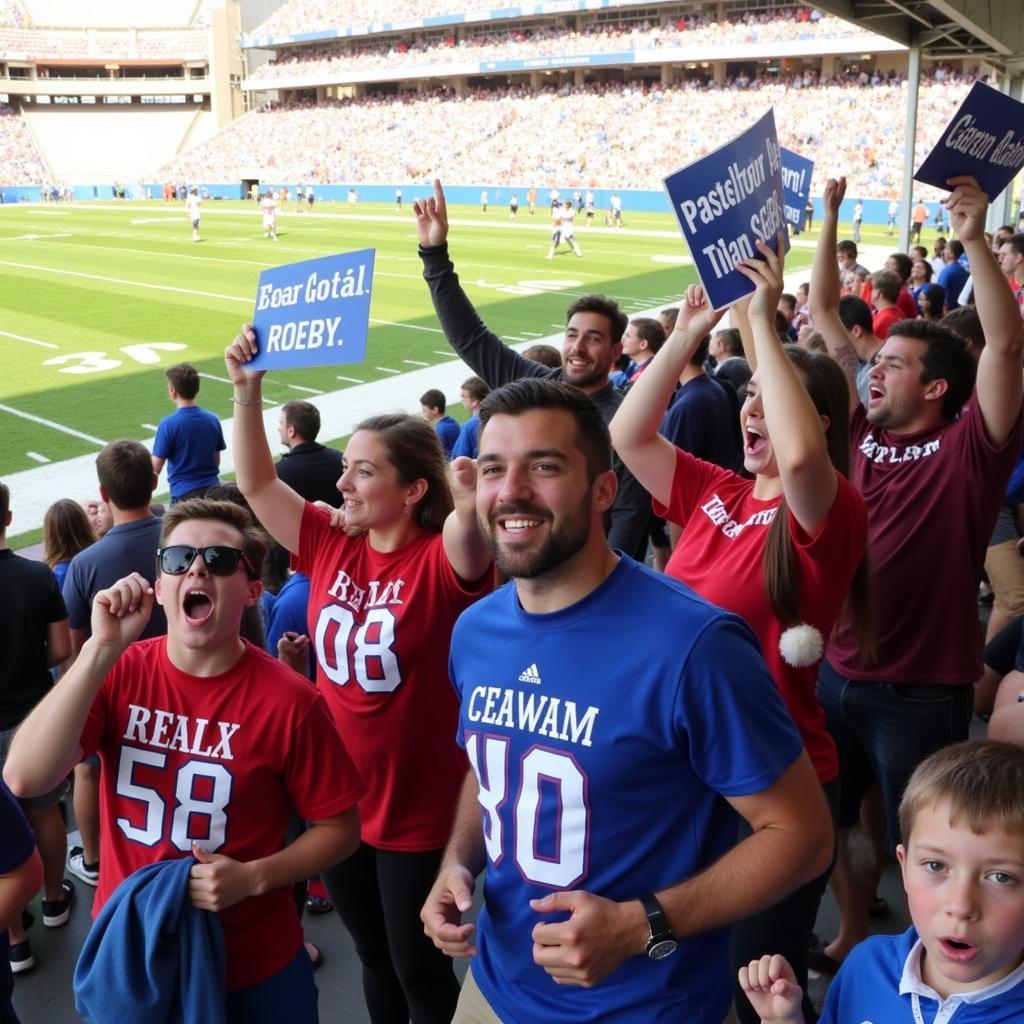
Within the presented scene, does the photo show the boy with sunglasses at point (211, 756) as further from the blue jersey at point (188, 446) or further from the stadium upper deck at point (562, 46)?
the stadium upper deck at point (562, 46)

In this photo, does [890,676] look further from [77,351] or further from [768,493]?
[77,351]

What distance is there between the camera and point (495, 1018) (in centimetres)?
232

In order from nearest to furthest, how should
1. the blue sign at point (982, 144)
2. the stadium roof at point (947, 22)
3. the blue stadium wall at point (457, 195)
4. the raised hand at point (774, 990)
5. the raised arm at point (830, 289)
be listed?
1. the raised hand at point (774, 990)
2. the blue sign at point (982, 144)
3. the raised arm at point (830, 289)
4. the stadium roof at point (947, 22)
5. the blue stadium wall at point (457, 195)

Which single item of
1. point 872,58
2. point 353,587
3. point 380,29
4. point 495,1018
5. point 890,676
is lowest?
point 495,1018

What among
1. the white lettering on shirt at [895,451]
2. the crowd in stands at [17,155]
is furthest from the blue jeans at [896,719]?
the crowd in stands at [17,155]

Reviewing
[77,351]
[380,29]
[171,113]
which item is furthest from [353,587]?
[171,113]

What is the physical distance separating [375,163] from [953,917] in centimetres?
6495

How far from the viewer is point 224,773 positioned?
8.34ft

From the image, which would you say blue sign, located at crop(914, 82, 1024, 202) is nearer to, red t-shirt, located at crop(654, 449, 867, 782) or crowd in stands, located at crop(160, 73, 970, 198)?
red t-shirt, located at crop(654, 449, 867, 782)

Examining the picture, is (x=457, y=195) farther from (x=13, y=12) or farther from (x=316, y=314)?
(x=13, y=12)

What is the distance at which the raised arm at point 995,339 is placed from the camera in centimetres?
347

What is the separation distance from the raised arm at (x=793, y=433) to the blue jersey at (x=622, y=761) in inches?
23.9

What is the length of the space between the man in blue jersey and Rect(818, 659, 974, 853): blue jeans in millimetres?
1476

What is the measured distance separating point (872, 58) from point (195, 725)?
187 feet
